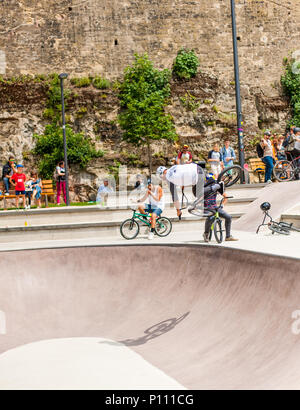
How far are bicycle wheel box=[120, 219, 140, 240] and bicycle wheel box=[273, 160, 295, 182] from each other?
4.48m

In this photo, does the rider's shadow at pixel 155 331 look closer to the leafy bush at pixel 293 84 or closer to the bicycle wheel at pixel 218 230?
the bicycle wheel at pixel 218 230

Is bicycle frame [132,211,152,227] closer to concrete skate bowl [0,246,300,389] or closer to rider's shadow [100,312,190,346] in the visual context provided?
concrete skate bowl [0,246,300,389]

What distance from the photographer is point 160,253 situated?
8.88 m

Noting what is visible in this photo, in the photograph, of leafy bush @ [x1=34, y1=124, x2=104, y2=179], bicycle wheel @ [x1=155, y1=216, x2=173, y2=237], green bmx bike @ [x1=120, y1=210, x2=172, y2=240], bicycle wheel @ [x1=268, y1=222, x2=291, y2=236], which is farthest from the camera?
leafy bush @ [x1=34, y1=124, x2=104, y2=179]

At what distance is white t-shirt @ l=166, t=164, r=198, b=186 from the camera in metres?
10.8

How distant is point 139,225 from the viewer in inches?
482

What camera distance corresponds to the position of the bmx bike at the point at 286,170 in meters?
13.9

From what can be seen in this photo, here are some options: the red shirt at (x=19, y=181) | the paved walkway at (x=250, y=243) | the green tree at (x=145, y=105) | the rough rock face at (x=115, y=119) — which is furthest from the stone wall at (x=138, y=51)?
the paved walkway at (x=250, y=243)

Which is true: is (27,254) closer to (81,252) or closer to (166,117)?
(81,252)

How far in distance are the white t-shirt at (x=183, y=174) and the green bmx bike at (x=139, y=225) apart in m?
1.41

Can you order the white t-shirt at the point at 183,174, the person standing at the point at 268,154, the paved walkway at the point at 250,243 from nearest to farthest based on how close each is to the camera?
the paved walkway at the point at 250,243 < the white t-shirt at the point at 183,174 < the person standing at the point at 268,154

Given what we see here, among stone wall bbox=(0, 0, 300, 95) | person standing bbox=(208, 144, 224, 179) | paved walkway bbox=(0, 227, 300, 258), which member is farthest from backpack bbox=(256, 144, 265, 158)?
stone wall bbox=(0, 0, 300, 95)
